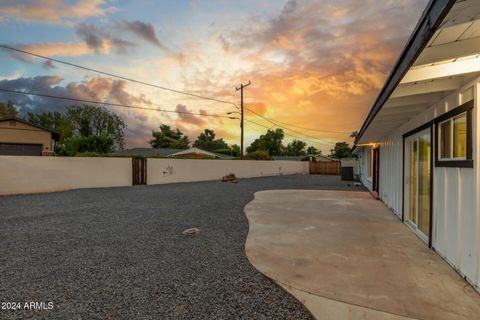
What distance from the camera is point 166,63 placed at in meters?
13.6

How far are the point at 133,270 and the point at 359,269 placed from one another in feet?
9.43

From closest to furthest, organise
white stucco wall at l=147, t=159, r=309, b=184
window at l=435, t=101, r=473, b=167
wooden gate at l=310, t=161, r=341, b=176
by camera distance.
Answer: window at l=435, t=101, r=473, b=167, white stucco wall at l=147, t=159, r=309, b=184, wooden gate at l=310, t=161, r=341, b=176

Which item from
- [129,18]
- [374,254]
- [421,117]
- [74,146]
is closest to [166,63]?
[129,18]

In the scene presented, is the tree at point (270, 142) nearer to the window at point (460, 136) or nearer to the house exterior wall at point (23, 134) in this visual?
the house exterior wall at point (23, 134)

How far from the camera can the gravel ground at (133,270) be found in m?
2.38

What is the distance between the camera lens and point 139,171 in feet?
46.7

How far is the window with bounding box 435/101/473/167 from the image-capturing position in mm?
2948

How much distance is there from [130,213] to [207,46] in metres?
8.86

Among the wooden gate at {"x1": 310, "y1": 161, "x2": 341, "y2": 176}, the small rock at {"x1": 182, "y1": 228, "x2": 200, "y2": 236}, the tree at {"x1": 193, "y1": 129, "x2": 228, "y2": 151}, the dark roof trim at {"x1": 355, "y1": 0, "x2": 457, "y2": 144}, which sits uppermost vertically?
the tree at {"x1": 193, "y1": 129, "x2": 228, "y2": 151}

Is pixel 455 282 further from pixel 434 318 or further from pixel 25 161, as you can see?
pixel 25 161

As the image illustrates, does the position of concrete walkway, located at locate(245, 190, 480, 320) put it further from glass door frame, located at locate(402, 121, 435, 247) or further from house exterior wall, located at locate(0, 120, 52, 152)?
house exterior wall, located at locate(0, 120, 52, 152)

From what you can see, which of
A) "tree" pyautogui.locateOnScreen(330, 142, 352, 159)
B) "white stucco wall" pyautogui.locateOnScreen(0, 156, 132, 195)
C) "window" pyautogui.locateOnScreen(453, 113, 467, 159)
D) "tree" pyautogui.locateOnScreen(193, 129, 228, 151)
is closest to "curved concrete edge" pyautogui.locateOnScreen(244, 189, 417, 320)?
"window" pyautogui.locateOnScreen(453, 113, 467, 159)

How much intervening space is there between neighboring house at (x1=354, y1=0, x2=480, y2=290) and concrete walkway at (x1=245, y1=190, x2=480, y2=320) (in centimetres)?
36

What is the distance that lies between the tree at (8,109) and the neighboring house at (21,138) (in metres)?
17.8
